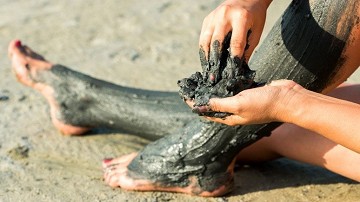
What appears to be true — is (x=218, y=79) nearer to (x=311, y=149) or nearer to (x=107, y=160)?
(x=311, y=149)

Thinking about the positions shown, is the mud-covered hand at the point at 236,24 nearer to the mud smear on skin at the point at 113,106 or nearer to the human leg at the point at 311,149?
the human leg at the point at 311,149

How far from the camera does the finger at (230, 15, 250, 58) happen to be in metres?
1.76

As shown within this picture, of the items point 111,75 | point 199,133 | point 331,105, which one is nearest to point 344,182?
point 199,133

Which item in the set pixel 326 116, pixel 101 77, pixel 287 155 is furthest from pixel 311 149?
pixel 101 77

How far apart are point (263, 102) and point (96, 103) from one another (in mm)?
1214

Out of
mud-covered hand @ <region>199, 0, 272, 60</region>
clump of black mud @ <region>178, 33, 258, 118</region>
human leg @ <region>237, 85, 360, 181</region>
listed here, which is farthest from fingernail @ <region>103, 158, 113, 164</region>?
mud-covered hand @ <region>199, 0, 272, 60</region>

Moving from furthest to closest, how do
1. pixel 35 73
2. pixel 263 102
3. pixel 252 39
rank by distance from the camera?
pixel 35 73, pixel 252 39, pixel 263 102

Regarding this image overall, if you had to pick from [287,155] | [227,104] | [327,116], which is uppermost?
[227,104]

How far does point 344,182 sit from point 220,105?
88 cm

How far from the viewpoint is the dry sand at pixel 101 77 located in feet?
7.88

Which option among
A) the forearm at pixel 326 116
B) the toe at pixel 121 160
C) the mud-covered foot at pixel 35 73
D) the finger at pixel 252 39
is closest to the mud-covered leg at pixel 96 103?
the mud-covered foot at pixel 35 73

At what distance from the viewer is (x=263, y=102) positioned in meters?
1.68

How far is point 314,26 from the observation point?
203cm

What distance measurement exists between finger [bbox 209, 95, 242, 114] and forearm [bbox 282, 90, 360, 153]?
4.6 inches
